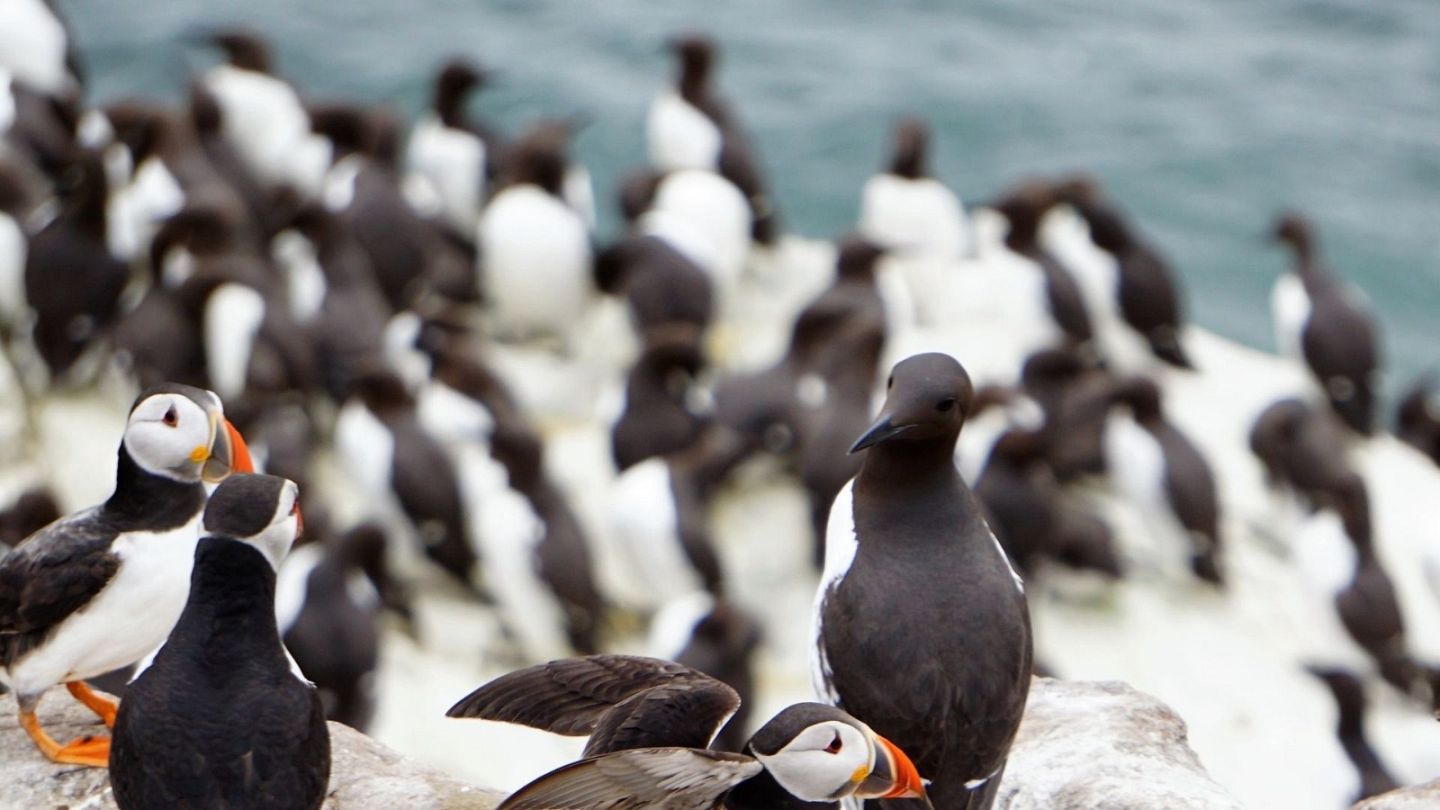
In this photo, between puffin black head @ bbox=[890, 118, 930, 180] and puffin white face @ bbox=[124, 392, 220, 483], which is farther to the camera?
puffin black head @ bbox=[890, 118, 930, 180]

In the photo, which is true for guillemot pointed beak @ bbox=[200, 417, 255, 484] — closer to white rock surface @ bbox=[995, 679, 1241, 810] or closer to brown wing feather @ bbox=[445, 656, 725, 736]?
brown wing feather @ bbox=[445, 656, 725, 736]

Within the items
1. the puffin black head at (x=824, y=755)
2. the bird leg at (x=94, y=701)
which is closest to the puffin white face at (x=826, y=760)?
the puffin black head at (x=824, y=755)

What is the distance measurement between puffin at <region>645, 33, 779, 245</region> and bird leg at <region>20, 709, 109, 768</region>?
8.73 m

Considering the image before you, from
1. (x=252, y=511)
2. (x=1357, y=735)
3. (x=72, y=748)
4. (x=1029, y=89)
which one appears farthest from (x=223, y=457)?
(x=1029, y=89)

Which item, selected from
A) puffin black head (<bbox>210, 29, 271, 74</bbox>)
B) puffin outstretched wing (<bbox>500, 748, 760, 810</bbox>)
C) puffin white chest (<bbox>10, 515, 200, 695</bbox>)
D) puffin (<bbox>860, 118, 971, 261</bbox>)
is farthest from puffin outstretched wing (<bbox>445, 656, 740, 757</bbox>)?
puffin black head (<bbox>210, 29, 271, 74</bbox>)

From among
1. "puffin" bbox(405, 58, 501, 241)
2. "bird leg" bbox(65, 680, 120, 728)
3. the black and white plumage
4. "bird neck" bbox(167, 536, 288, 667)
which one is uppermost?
"bird neck" bbox(167, 536, 288, 667)

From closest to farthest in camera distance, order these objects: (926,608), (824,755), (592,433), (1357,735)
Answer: (824,755)
(926,608)
(1357,735)
(592,433)

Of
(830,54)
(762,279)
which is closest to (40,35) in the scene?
(762,279)

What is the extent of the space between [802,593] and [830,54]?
10.6 metres

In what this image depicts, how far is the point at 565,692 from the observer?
3863mm

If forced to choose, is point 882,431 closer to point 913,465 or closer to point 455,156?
point 913,465

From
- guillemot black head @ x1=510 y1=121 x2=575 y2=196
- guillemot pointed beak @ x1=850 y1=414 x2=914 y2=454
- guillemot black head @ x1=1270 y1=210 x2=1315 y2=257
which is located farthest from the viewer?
guillemot black head @ x1=1270 y1=210 x2=1315 y2=257

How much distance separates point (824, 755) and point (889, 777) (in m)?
0.15

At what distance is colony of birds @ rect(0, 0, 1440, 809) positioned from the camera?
361cm
